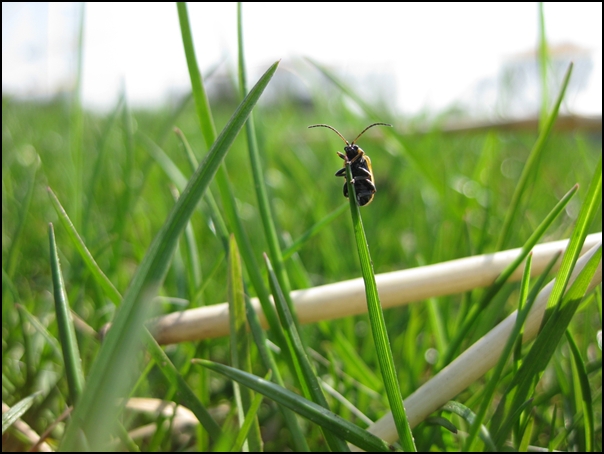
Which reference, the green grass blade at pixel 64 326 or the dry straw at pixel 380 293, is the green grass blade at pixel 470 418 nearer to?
the dry straw at pixel 380 293

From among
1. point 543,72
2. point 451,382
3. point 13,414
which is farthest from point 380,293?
point 543,72

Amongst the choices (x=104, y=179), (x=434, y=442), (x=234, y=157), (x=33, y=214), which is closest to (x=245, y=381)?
(x=434, y=442)

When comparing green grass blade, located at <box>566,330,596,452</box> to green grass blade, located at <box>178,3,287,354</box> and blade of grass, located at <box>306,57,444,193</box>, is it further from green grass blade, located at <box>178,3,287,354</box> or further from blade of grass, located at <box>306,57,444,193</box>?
blade of grass, located at <box>306,57,444,193</box>

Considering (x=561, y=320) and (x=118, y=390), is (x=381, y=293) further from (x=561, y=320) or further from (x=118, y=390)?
(x=118, y=390)

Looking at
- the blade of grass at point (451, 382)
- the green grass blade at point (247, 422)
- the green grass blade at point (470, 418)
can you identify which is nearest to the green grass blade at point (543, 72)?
the blade of grass at point (451, 382)

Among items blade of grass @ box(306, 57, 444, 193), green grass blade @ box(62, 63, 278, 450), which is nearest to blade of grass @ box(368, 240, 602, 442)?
green grass blade @ box(62, 63, 278, 450)

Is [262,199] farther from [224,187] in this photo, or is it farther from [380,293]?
[380,293]

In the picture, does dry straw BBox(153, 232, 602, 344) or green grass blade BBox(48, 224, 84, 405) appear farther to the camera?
dry straw BBox(153, 232, 602, 344)
